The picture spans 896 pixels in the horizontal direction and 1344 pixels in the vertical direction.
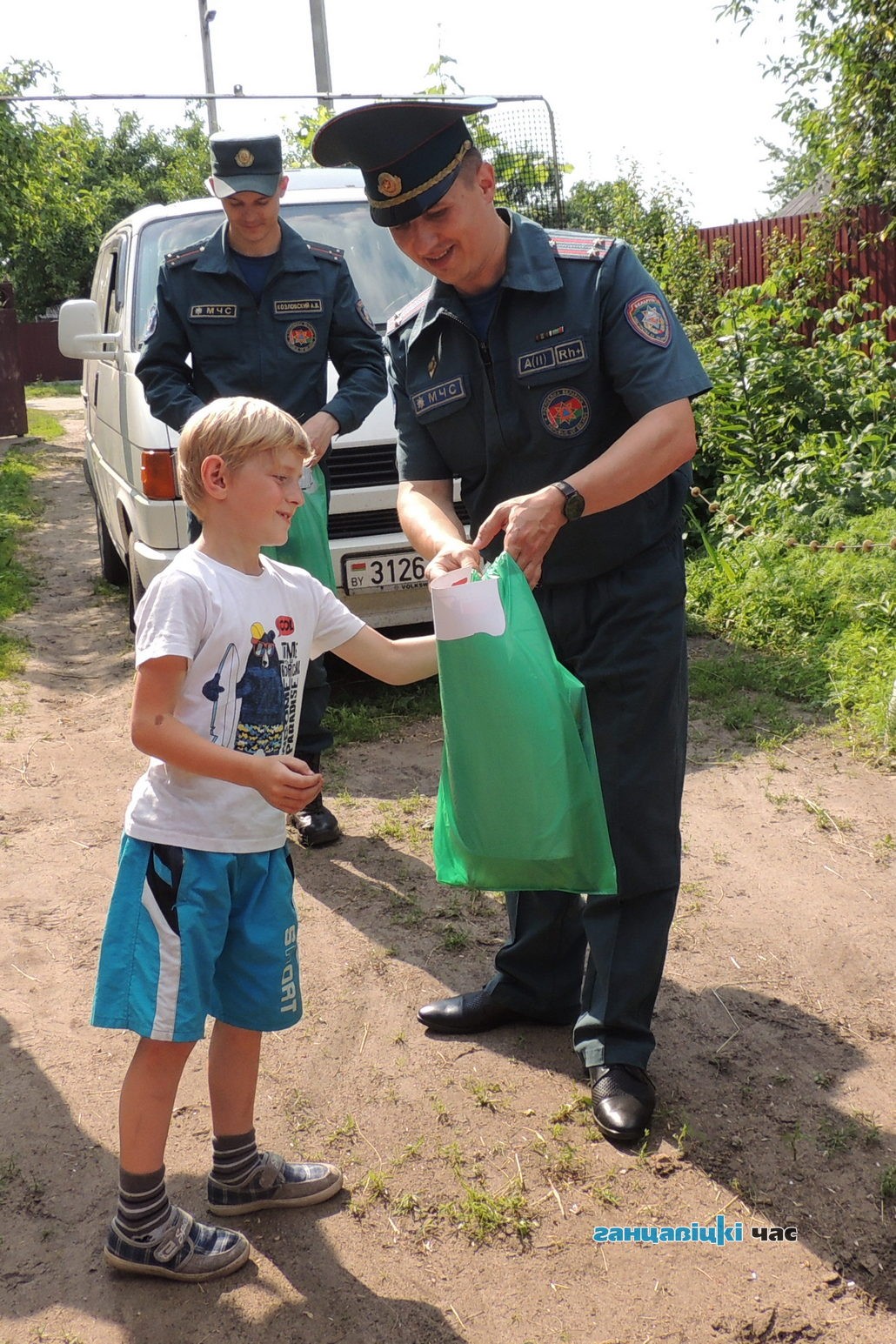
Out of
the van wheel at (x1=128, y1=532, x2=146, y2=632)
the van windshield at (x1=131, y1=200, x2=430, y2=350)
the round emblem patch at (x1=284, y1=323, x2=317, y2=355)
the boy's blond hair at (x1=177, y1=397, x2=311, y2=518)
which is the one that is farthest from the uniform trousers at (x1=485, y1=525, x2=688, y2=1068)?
the van windshield at (x1=131, y1=200, x2=430, y2=350)

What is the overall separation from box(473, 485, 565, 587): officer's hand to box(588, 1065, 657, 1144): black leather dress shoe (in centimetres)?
118

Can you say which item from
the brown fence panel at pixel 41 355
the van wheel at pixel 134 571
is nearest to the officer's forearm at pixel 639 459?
the van wheel at pixel 134 571

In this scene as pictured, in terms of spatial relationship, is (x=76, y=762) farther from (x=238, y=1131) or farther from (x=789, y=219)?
(x=789, y=219)

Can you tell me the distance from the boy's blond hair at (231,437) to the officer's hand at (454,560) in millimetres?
390

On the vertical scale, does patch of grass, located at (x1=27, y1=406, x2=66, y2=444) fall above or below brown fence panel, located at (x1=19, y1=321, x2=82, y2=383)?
below

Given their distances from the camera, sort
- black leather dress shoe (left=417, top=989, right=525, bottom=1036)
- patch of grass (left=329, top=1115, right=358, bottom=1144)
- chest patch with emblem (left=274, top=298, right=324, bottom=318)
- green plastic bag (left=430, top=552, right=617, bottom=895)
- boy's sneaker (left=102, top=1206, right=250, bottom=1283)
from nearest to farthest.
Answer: boy's sneaker (left=102, top=1206, right=250, bottom=1283), green plastic bag (left=430, top=552, right=617, bottom=895), patch of grass (left=329, top=1115, right=358, bottom=1144), black leather dress shoe (left=417, top=989, right=525, bottom=1036), chest patch with emblem (left=274, top=298, right=324, bottom=318)

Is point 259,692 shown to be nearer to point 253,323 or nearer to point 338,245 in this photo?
point 253,323

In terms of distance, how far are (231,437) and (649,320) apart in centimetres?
91

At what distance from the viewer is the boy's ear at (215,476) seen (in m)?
2.20

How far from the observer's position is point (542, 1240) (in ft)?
7.92

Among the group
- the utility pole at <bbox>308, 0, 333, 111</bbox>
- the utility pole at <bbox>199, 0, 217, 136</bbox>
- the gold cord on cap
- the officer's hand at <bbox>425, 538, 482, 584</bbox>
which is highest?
the utility pole at <bbox>199, 0, 217, 136</bbox>

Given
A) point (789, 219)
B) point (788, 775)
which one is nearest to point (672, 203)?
point (789, 219)

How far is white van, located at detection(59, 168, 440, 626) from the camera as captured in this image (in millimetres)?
5266

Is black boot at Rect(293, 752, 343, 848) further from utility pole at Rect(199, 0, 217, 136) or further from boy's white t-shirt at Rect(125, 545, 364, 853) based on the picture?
utility pole at Rect(199, 0, 217, 136)
